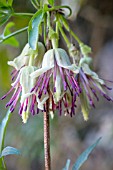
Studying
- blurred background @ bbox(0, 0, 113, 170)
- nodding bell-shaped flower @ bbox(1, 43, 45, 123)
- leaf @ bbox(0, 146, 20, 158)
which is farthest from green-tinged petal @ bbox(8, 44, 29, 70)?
blurred background @ bbox(0, 0, 113, 170)

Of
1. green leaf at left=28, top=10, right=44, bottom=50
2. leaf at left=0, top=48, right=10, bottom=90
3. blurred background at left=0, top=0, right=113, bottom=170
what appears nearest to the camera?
green leaf at left=28, top=10, right=44, bottom=50

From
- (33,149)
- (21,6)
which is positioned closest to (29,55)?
(21,6)

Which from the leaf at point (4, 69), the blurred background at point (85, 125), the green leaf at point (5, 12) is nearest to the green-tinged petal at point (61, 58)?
the green leaf at point (5, 12)

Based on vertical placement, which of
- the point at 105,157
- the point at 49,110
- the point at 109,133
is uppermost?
the point at 49,110

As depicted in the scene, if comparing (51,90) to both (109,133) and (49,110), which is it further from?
(109,133)

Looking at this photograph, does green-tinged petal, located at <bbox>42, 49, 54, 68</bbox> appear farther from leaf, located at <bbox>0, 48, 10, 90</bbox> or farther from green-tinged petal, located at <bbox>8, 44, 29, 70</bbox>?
leaf, located at <bbox>0, 48, 10, 90</bbox>

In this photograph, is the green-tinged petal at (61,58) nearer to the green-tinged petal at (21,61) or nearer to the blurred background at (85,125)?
the green-tinged petal at (21,61)
